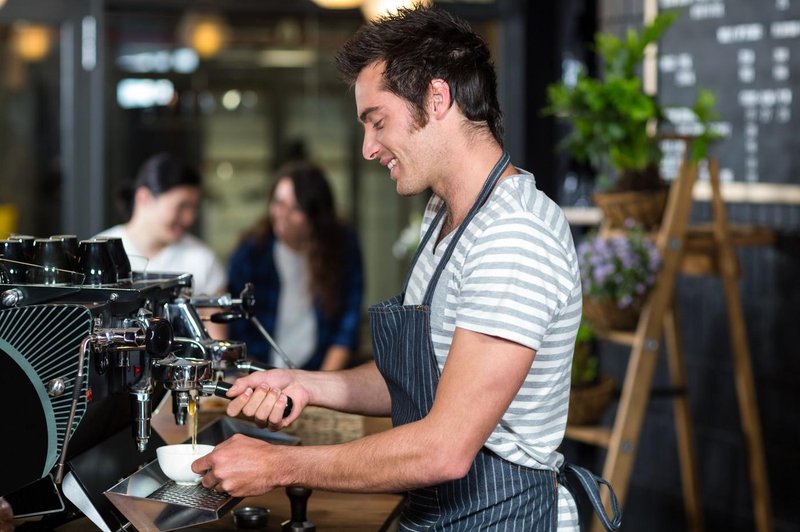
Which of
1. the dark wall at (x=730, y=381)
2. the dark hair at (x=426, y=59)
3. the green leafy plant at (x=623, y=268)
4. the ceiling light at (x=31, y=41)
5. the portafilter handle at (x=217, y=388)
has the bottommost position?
the dark wall at (x=730, y=381)

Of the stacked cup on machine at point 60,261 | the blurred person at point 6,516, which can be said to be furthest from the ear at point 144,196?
the blurred person at point 6,516

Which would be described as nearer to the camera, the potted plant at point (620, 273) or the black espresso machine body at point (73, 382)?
the black espresso machine body at point (73, 382)

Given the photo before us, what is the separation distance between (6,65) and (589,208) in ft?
9.19

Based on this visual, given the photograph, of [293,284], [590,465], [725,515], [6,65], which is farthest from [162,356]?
[6,65]

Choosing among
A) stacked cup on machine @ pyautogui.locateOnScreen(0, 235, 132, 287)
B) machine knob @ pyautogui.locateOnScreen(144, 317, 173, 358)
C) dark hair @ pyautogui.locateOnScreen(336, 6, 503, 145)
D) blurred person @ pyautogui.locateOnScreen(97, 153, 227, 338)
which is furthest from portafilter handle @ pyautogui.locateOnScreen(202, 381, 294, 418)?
blurred person @ pyautogui.locateOnScreen(97, 153, 227, 338)

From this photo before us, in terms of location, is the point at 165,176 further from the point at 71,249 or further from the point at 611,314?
the point at 71,249

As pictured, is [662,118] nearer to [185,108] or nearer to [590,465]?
[590,465]

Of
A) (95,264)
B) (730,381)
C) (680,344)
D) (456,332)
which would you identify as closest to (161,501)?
(95,264)

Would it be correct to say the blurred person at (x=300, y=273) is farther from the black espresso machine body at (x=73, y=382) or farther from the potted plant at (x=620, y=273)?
the black espresso machine body at (x=73, y=382)

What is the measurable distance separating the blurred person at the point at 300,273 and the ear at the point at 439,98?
2.45m

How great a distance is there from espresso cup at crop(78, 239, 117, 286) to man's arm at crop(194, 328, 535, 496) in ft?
1.17

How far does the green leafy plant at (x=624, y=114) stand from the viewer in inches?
137

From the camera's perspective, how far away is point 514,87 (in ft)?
18.4

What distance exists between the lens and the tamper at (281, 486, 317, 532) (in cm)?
187
